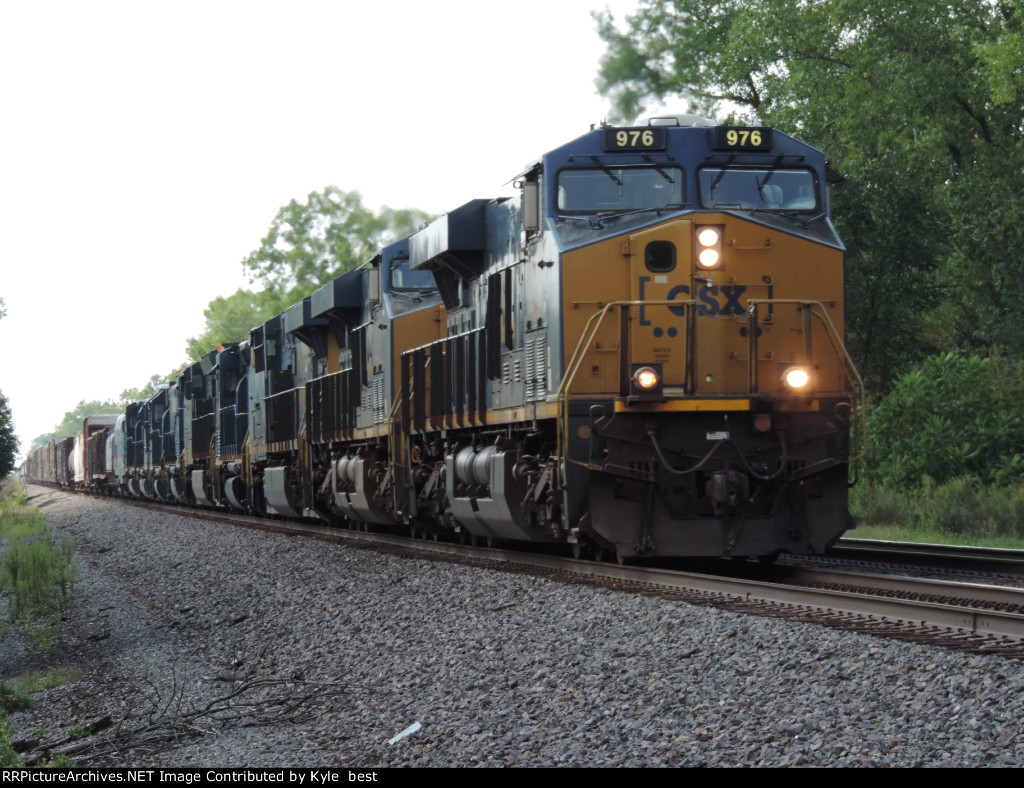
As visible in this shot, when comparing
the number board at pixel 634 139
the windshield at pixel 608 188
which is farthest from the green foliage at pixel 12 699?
the number board at pixel 634 139

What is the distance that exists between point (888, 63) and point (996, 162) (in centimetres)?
328

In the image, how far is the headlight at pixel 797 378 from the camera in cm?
928

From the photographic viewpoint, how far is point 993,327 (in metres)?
27.3

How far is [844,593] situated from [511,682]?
2320 mm

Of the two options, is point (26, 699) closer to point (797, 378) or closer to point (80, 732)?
point (80, 732)

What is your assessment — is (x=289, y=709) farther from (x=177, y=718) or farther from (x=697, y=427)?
(x=697, y=427)

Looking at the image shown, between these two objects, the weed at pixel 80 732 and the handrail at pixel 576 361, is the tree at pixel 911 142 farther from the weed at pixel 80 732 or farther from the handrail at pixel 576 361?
the weed at pixel 80 732

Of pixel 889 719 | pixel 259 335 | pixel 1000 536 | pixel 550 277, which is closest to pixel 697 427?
pixel 550 277

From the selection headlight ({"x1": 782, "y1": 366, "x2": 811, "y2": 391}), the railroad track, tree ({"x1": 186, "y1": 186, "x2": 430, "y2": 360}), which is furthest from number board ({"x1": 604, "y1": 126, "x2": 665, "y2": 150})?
tree ({"x1": 186, "y1": 186, "x2": 430, "y2": 360})

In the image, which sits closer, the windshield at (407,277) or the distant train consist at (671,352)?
the distant train consist at (671,352)

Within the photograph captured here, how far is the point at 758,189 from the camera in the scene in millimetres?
9938

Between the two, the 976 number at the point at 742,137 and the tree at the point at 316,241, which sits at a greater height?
the tree at the point at 316,241

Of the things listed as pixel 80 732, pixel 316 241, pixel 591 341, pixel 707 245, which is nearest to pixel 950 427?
pixel 707 245

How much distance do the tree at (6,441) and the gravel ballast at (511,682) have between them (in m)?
27.6
